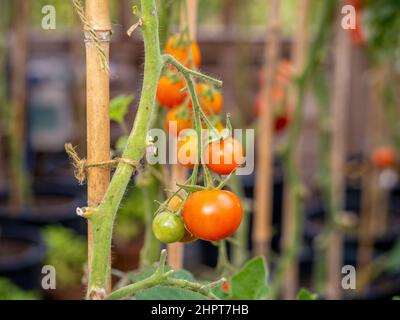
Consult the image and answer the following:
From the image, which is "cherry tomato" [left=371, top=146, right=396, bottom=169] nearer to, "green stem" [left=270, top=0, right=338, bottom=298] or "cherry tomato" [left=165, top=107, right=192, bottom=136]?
"green stem" [left=270, top=0, right=338, bottom=298]

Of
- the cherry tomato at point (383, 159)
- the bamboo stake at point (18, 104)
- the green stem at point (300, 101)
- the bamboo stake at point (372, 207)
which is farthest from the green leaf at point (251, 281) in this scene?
the bamboo stake at point (18, 104)

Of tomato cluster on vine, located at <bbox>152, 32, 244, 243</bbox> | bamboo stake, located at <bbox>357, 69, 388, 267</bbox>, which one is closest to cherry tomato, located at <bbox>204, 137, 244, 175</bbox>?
tomato cluster on vine, located at <bbox>152, 32, 244, 243</bbox>

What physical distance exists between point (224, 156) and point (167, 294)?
5.8 inches

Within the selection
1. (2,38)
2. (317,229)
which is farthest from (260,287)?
(2,38)

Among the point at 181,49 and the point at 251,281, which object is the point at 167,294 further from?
the point at 181,49

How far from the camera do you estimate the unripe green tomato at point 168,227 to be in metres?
0.66

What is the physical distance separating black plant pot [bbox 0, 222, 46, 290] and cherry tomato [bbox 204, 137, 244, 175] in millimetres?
1898

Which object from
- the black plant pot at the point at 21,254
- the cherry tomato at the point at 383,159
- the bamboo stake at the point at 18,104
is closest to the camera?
the black plant pot at the point at 21,254

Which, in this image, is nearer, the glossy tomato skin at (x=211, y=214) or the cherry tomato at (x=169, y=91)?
the glossy tomato skin at (x=211, y=214)

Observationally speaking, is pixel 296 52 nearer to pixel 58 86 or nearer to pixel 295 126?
pixel 295 126

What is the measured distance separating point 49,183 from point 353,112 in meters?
1.66

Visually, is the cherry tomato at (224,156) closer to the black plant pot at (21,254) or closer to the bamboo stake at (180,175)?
the bamboo stake at (180,175)

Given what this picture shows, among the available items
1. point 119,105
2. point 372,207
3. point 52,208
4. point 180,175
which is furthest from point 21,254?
point 119,105

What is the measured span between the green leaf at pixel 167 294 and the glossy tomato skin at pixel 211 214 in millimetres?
80
